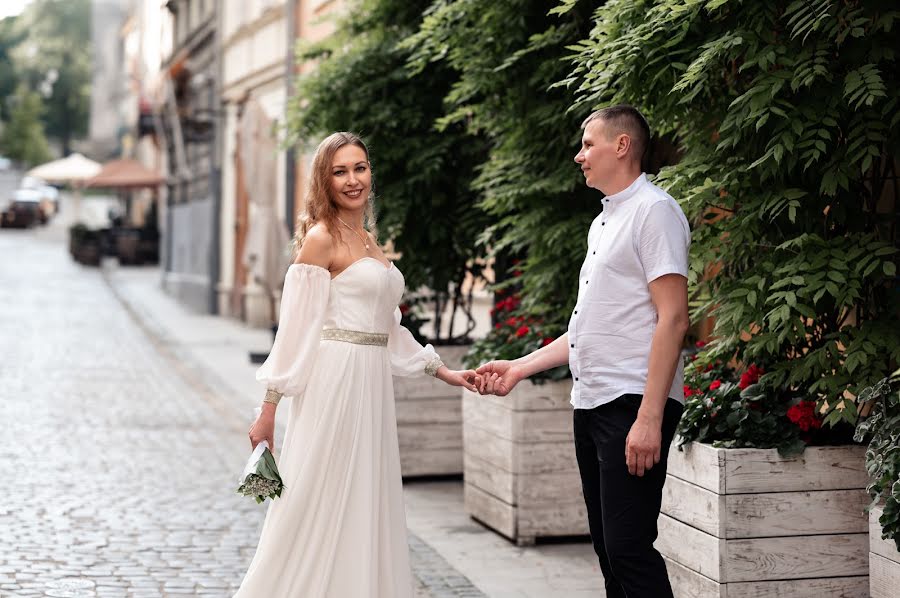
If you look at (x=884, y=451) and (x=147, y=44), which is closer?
(x=884, y=451)

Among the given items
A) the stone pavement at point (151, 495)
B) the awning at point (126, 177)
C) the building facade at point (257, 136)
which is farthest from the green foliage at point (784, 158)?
the awning at point (126, 177)

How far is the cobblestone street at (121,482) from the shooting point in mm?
6371

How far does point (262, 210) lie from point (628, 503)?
12580 mm

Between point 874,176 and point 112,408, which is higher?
point 874,176

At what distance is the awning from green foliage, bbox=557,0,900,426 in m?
34.0

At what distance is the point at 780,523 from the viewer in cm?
494

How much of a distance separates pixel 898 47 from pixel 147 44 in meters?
46.9

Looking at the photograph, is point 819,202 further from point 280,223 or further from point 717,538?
point 280,223

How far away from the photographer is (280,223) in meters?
16.1

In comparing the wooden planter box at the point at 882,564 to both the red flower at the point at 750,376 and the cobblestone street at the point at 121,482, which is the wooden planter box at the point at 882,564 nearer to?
the red flower at the point at 750,376

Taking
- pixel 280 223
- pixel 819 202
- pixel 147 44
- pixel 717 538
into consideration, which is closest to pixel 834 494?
pixel 717 538

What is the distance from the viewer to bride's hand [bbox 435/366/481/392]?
16.3 feet

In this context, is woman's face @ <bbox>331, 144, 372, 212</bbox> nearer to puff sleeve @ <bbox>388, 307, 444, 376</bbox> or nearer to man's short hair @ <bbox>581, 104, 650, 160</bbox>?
puff sleeve @ <bbox>388, 307, 444, 376</bbox>

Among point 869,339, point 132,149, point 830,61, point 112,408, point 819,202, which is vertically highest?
point 132,149
